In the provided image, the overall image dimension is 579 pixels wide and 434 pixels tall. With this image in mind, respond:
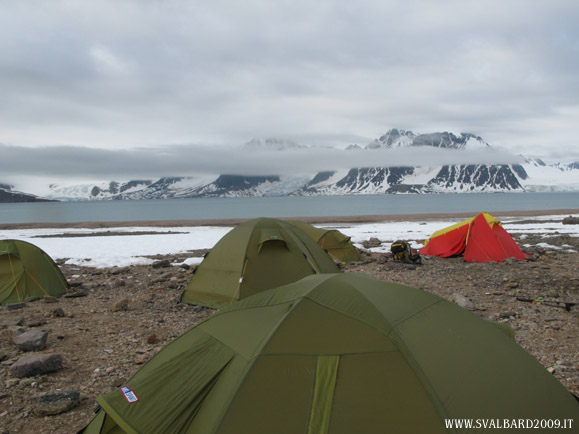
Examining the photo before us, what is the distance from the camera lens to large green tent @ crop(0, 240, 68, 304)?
38.0ft

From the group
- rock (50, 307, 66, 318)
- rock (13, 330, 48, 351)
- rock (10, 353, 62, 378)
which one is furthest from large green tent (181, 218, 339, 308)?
rock (10, 353, 62, 378)

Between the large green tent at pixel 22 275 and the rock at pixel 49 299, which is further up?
the large green tent at pixel 22 275

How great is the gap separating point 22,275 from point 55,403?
779 centimetres

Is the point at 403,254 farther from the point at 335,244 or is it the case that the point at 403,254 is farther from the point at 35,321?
the point at 35,321

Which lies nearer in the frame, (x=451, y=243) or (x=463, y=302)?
(x=463, y=302)

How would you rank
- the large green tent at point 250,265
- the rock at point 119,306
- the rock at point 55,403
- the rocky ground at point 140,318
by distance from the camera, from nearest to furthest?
the rock at point 55,403
the rocky ground at point 140,318
the large green tent at point 250,265
the rock at point 119,306

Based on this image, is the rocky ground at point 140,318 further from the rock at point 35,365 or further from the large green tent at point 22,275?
the large green tent at point 22,275

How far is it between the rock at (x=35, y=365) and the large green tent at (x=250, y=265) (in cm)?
434

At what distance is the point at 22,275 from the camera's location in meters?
11.8

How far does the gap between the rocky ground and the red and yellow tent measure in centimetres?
71

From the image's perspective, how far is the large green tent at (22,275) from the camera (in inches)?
456

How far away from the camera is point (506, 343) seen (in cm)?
461

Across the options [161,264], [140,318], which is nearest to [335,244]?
[161,264]

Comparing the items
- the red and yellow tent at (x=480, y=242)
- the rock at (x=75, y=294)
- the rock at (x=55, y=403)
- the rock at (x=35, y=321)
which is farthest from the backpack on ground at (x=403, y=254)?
the rock at (x=55, y=403)
